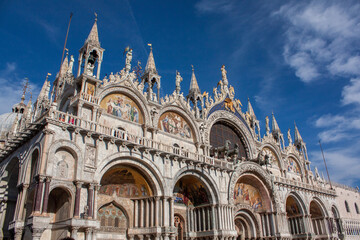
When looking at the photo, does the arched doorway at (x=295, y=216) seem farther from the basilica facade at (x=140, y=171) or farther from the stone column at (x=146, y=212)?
the stone column at (x=146, y=212)

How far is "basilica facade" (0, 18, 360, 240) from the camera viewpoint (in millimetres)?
15539

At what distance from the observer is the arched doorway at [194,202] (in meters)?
21.8

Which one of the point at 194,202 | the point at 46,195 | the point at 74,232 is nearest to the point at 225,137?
the point at 194,202

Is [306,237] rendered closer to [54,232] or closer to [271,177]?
[271,177]

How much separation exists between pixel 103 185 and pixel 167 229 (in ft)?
14.8

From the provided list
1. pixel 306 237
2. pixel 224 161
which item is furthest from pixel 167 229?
pixel 306 237

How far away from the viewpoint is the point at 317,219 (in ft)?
108

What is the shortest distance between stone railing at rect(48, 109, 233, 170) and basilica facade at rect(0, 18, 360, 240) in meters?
0.08

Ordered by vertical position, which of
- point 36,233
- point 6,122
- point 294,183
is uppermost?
point 6,122

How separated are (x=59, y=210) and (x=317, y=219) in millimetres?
27332

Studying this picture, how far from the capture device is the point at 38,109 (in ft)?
96.4

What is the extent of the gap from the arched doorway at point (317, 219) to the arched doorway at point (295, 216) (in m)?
3.57

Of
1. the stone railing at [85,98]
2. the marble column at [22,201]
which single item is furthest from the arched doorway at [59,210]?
the stone railing at [85,98]

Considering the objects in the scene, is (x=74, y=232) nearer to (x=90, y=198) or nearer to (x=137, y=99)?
(x=90, y=198)
